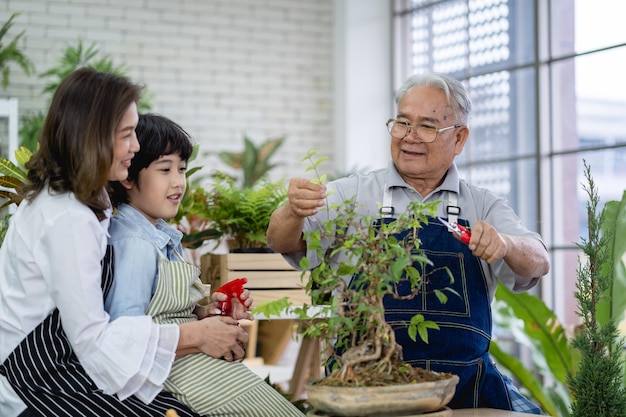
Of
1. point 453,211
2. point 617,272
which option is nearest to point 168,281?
point 453,211

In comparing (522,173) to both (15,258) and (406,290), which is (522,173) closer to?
(406,290)

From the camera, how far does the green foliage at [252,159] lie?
7.71 metres

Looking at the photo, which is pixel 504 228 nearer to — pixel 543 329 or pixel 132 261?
pixel 132 261

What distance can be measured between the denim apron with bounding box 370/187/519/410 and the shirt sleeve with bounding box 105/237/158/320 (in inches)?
30.1

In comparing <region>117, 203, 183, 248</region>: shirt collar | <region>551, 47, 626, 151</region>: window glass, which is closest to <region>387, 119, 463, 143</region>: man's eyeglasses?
<region>117, 203, 183, 248</region>: shirt collar

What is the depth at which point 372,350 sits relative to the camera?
1.75 m

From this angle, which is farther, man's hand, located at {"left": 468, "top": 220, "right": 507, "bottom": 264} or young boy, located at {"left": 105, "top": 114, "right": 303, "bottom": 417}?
man's hand, located at {"left": 468, "top": 220, "right": 507, "bottom": 264}

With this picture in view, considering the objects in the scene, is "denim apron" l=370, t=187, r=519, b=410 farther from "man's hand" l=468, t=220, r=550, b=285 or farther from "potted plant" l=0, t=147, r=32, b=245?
"potted plant" l=0, t=147, r=32, b=245

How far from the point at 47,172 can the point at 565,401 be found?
4.05 metres

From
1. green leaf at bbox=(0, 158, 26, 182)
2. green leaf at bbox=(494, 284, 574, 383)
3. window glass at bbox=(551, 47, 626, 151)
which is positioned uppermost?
window glass at bbox=(551, 47, 626, 151)

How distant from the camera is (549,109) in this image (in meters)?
6.86

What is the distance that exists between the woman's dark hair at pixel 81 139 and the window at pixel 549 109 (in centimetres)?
499

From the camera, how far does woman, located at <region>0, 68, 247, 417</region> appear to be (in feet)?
5.95

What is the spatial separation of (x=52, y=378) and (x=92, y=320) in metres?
0.20
